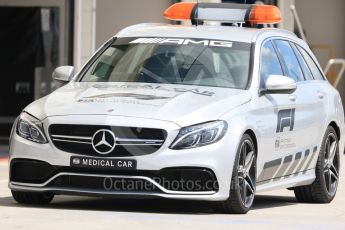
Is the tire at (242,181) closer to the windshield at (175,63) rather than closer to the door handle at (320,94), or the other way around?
the windshield at (175,63)

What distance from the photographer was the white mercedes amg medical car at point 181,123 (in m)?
9.90

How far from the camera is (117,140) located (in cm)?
989

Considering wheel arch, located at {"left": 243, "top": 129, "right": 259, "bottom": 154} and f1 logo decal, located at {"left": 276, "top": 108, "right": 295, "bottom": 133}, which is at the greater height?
wheel arch, located at {"left": 243, "top": 129, "right": 259, "bottom": 154}

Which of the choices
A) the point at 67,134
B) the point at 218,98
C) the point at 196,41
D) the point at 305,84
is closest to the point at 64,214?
the point at 67,134

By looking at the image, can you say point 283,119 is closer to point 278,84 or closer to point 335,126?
point 278,84

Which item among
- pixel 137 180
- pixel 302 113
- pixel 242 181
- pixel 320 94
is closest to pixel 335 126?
pixel 320 94

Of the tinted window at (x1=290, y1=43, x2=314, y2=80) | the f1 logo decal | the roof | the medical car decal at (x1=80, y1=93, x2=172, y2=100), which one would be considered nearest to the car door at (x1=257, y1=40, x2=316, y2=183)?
the f1 logo decal

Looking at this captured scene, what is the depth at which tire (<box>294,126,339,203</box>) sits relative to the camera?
12.4m

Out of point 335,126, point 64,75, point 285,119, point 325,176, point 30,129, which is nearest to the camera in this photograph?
point 30,129

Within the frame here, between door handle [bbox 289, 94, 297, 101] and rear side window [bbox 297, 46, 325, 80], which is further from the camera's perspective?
rear side window [bbox 297, 46, 325, 80]

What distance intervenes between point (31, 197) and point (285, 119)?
7.92 feet

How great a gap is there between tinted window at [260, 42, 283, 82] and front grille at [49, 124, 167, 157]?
5.72 feet

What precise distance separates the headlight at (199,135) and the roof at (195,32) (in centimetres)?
174

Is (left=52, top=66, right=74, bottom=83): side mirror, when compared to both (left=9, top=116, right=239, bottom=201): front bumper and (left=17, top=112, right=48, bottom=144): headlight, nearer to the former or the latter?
(left=17, top=112, right=48, bottom=144): headlight
